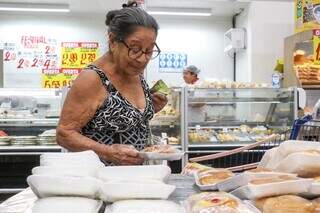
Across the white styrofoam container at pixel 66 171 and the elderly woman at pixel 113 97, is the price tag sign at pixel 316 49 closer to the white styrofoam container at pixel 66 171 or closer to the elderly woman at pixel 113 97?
the elderly woman at pixel 113 97

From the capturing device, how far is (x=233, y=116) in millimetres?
5285

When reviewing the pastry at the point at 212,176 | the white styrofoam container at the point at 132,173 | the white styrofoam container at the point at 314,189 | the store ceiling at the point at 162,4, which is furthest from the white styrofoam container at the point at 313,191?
the store ceiling at the point at 162,4

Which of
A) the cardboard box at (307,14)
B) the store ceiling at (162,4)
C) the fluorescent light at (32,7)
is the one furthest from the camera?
the fluorescent light at (32,7)

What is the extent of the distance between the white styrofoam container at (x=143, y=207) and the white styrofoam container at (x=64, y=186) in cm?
6

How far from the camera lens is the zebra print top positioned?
1872 millimetres

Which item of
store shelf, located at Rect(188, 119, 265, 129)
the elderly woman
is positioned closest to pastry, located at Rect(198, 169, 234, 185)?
the elderly woman

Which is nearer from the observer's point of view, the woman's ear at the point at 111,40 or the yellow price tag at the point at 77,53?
the woman's ear at the point at 111,40

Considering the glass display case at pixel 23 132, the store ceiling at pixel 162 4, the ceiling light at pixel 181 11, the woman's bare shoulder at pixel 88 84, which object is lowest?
the glass display case at pixel 23 132

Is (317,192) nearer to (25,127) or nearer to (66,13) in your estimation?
(25,127)

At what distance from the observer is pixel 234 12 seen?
8.73m

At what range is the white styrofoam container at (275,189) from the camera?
3.19ft

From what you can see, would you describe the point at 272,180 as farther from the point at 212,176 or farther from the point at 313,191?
the point at 212,176

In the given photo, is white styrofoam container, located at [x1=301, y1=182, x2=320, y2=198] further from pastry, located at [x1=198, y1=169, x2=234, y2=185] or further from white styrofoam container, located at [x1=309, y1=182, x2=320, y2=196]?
pastry, located at [x1=198, y1=169, x2=234, y2=185]

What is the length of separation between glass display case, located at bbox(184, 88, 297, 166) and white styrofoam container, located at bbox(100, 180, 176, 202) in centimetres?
395
